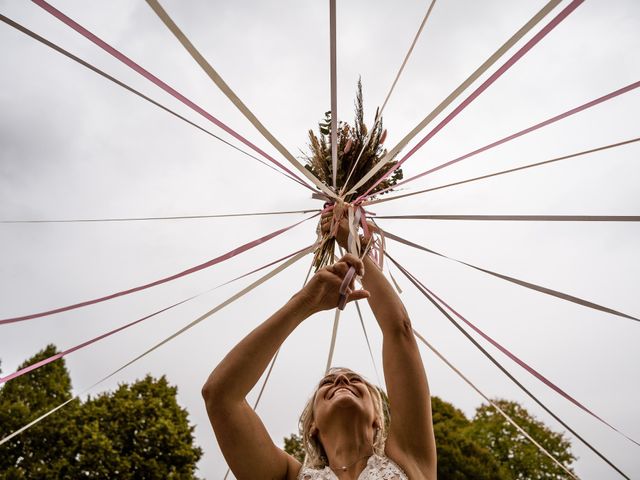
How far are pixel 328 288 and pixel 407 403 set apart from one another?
692 mm

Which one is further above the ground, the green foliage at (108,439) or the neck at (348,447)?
the green foliage at (108,439)

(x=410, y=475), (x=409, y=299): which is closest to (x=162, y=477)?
(x=409, y=299)

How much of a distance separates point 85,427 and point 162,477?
251cm

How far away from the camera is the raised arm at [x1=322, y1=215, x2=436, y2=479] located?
1.86 metres

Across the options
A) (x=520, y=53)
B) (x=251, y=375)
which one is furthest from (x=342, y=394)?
(x=520, y=53)

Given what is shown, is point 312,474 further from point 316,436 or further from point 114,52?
point 114,52

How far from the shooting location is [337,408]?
209cm

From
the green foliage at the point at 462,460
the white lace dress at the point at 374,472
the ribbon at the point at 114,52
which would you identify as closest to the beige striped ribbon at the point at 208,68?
the ribbon at the point at 114,52

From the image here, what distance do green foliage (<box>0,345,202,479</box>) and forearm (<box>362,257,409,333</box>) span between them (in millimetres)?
11507

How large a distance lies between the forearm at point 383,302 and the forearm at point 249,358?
587 millimetres

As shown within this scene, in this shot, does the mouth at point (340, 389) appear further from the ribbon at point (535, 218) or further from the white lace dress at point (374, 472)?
the ribbon at point (535, 218)

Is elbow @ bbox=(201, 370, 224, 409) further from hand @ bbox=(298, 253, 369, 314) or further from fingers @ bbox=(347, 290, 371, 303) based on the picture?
fingers @ bbox=(347, 290, 371, 303)

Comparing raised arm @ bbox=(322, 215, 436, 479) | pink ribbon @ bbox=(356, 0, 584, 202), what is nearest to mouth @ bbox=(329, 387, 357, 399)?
raised arm @ bbox=(322, 215, 436, 479)

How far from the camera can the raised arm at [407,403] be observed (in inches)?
73.2
